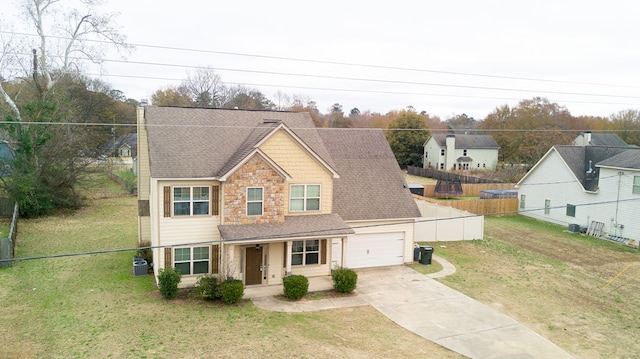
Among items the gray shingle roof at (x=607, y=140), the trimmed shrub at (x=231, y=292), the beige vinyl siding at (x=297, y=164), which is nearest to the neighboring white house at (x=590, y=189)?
the beige vinyl siding at (x=297, y=164)

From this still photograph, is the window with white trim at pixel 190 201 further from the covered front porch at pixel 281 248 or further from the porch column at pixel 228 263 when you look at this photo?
the porch column at pixel 228 263

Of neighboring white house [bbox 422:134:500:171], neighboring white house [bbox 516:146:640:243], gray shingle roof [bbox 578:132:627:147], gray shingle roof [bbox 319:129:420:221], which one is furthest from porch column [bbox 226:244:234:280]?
gray shingle roof [bbox 578:132:627:147]

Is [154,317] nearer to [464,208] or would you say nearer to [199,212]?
[199,212]

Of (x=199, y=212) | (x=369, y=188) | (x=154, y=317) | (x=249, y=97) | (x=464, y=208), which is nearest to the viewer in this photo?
(x=154, y=317)

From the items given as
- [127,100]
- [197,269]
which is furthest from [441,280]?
[127,100]

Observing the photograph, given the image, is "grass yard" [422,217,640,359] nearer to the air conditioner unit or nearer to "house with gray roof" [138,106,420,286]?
the air conditioner unit
